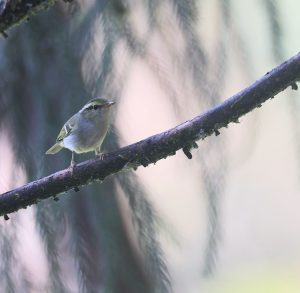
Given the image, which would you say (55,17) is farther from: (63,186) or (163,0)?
(63,186)

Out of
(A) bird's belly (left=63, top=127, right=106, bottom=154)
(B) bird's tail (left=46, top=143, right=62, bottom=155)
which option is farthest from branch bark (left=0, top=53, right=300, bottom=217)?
(A) bird's belly (left=63, top=127, right=106, bottom=154)

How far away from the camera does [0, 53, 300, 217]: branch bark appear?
19.2 inches

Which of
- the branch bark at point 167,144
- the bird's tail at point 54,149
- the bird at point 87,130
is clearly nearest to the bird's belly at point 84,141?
the bird at point 87,130

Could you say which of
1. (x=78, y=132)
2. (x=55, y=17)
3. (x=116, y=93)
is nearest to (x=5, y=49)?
(x=55, y=17)

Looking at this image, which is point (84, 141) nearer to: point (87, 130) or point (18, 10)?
point (87, 130)

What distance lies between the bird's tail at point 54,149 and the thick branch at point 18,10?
0.70 ft

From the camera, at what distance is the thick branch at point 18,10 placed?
2.00ft

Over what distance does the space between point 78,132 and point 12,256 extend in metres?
0.38

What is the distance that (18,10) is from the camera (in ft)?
2.01

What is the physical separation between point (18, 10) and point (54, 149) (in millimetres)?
257

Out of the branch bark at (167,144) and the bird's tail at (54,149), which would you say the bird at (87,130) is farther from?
the branch bark at (167,144)

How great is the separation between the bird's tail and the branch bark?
16 centimetres

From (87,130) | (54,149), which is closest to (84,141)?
(87,130)

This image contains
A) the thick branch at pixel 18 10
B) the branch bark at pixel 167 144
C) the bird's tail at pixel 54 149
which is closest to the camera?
the branch bark at pixel 167 144
